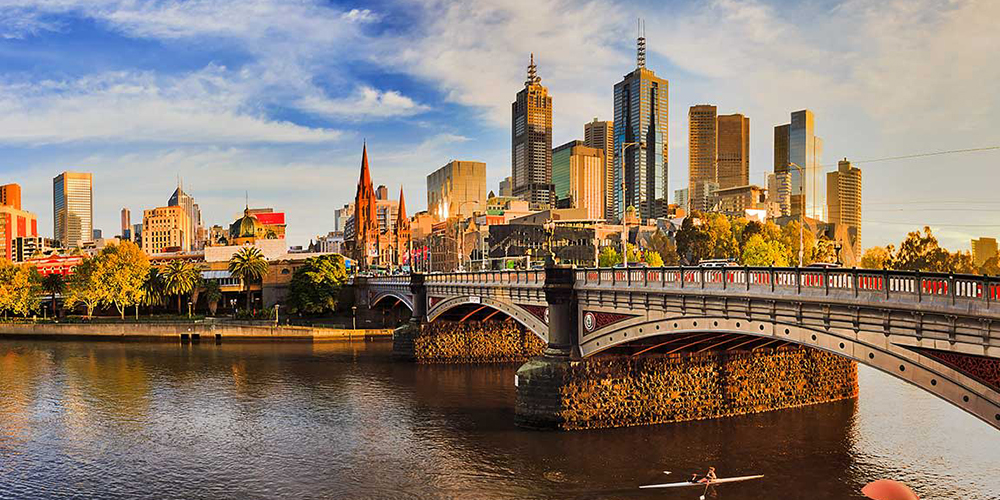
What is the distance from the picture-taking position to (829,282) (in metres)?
27.1

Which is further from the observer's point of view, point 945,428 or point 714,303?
point 945,428

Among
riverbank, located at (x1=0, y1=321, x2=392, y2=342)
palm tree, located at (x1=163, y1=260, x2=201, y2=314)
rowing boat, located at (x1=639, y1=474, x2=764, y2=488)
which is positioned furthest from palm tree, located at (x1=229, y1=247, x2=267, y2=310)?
rowing boat, located at (x1=639, y1=474, x2=764, y2=488)

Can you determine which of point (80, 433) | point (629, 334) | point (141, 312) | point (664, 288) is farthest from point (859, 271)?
point (141, 312)

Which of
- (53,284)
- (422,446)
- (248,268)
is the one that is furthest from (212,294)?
(422,446)

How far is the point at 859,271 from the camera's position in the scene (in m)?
25.5

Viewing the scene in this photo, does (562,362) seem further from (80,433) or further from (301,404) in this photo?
(80,433)

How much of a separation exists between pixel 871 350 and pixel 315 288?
306ft

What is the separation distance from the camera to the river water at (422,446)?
32375mm

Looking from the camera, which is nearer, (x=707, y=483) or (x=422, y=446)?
(x=707, y=483)

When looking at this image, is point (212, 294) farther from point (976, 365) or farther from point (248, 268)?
point (976, 365)

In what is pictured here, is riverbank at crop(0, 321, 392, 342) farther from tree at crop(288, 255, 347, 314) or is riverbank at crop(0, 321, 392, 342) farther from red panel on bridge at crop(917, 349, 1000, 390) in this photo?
red panel on bridge at crop(917, 349, 1000, 390)

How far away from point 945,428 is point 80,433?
4765 cm

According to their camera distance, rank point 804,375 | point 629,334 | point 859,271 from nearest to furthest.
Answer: point 859,271, point 629,334, point 804,375

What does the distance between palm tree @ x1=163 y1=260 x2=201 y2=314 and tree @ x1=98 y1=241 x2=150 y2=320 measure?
3.35 m
